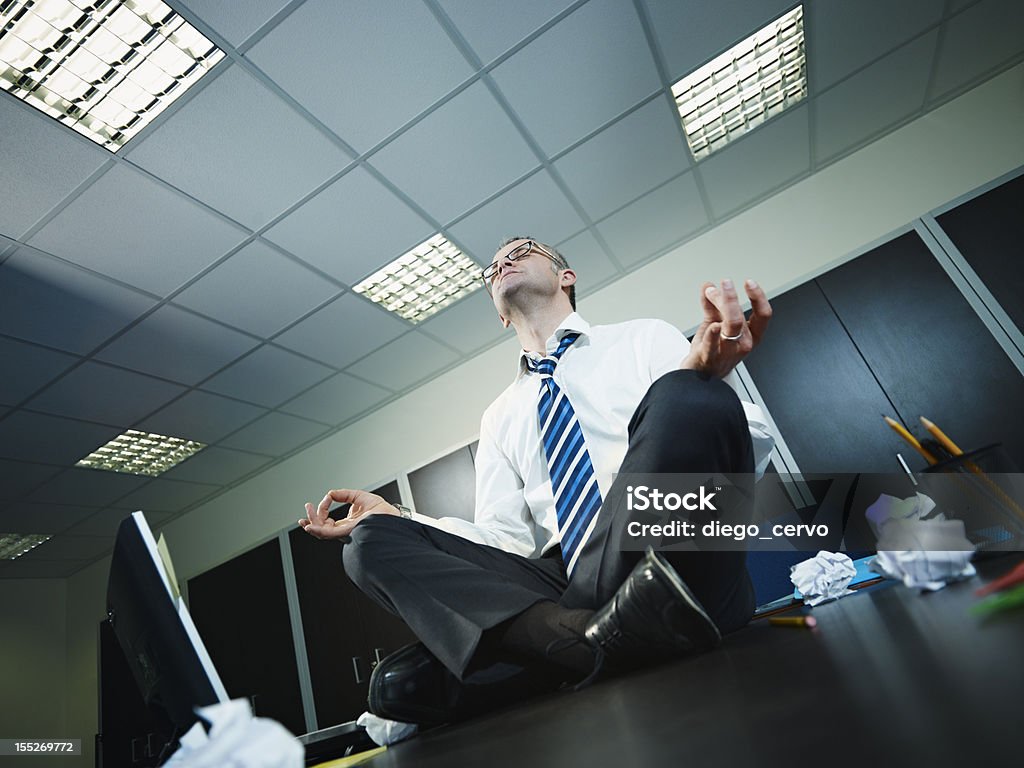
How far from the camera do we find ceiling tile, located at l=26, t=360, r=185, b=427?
337cm

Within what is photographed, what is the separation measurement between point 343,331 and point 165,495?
295 centimetres

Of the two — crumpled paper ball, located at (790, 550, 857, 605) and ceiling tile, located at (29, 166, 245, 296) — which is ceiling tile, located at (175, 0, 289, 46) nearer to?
ceiling tile, located at (29, 166, 245, 296)

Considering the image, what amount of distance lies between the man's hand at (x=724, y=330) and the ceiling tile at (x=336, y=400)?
3.61m

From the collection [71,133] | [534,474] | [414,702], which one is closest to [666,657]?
[414,702]

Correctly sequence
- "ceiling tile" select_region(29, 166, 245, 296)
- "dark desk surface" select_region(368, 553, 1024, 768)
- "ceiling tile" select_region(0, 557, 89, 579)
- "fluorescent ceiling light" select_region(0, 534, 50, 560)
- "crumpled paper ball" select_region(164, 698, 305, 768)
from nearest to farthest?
1. "dark desk surface" select_region(368, 553, 1024, 768)
2. "crumpled paper ball" select_region(164, 698, 305, 768)
3. "ceiling tile" select_region(29, 166, 245, 296)
4. "fluorescent ceiling light" select_region(0, 534, 50, 560)
5. "ceiling tile" select_region(0, 557, 89, 579)

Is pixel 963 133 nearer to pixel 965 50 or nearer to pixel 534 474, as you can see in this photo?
pixel 965 50

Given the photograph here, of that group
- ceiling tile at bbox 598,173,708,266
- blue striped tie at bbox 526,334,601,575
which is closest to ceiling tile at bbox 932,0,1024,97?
ceiling tile at bbox 598,173,708,266

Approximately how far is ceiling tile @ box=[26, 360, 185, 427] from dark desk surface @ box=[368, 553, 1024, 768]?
3751mm

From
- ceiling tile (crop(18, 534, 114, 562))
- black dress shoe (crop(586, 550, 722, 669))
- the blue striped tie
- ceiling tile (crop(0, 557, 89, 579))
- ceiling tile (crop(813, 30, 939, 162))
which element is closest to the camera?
black dress shoe (crop(586, 550, 722, 669))

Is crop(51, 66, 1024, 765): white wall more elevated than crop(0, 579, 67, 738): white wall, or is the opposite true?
crop(51, 66, 1024, 765): white wall

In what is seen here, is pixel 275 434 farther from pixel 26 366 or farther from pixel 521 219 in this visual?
pixel 521 219

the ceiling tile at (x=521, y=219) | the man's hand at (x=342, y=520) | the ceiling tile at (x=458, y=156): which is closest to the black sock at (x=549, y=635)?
the man's hand at (x=342, y=520)

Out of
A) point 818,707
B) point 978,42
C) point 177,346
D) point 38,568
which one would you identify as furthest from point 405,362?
point 38,568

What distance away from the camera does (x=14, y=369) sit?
314cm
